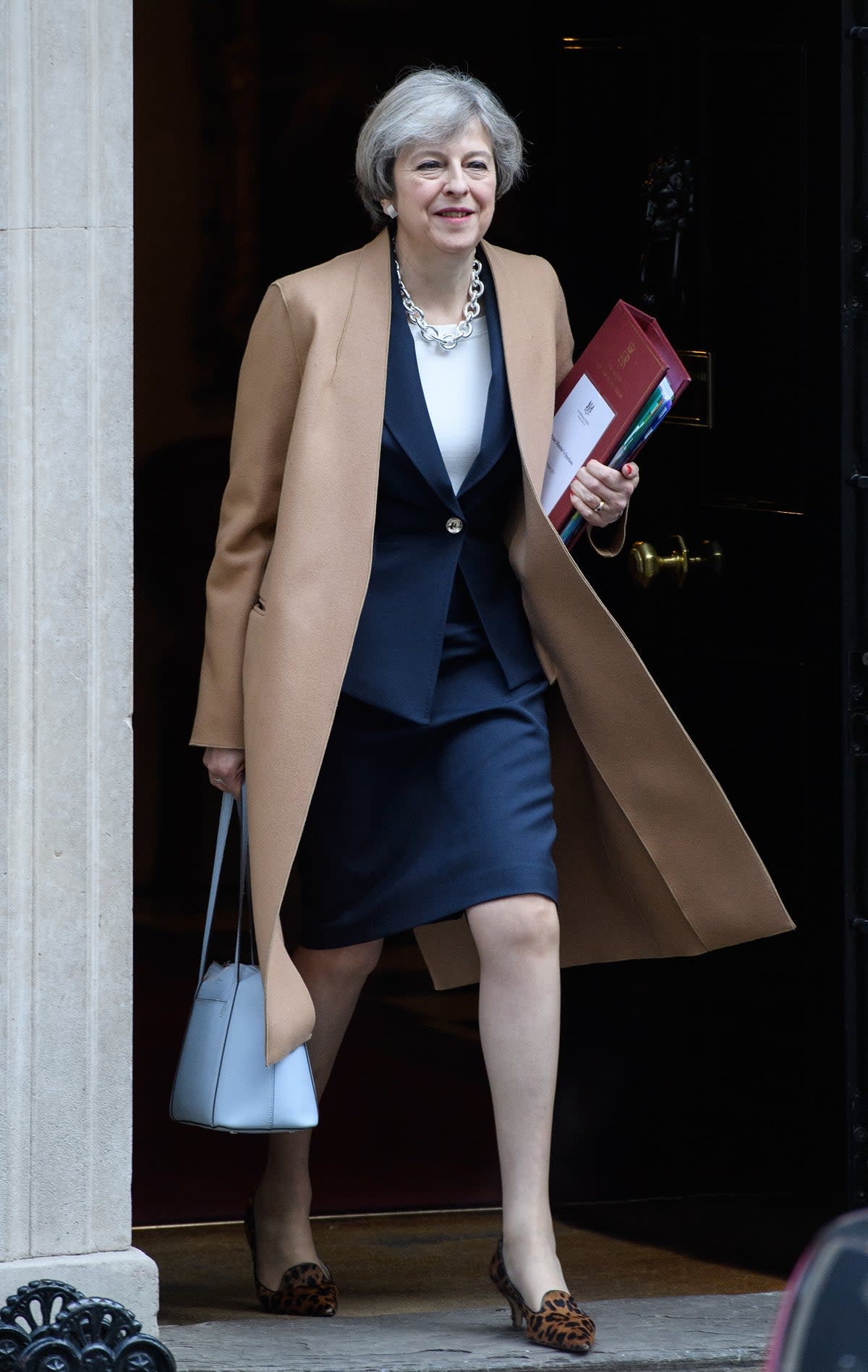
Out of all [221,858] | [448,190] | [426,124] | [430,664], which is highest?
[426,124]

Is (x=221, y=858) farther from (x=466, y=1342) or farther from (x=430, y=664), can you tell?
(x=466, y=1342)

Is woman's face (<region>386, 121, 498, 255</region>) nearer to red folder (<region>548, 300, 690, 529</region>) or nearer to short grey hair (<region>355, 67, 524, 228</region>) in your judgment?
short grey hair (<region>355, 67, 524, 228</region>)

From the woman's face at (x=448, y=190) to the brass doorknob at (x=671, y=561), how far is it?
118cm

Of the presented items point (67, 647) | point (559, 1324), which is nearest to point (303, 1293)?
point (559, 1324)

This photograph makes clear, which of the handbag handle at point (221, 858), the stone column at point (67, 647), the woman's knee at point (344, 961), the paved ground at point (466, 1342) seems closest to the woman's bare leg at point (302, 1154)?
the woman's knee at point (344, 961)

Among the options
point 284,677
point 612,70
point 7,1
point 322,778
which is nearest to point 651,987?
point 322,778

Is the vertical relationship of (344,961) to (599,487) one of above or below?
below

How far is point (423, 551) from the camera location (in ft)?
11.7

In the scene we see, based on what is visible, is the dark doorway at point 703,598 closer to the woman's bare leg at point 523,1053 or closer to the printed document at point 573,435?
the printed document at point 573,435

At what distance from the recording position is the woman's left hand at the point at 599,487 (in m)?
3.57

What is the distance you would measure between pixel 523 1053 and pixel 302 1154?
21.1 inches

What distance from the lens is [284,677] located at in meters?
3.43

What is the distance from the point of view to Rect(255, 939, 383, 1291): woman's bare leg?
12.3ft

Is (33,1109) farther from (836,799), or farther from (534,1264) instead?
(836,799)
